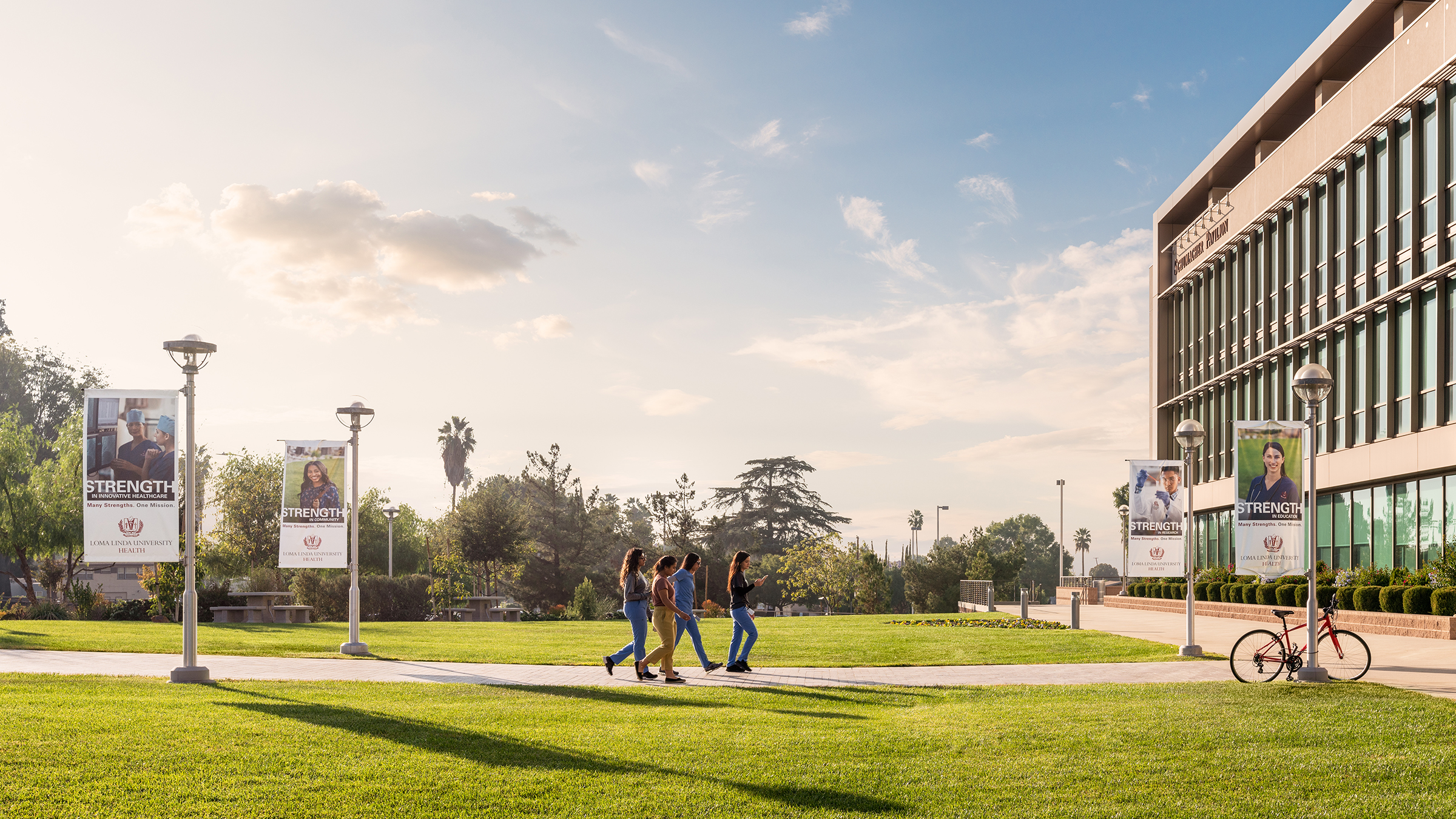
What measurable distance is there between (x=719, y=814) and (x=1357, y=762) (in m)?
5.50

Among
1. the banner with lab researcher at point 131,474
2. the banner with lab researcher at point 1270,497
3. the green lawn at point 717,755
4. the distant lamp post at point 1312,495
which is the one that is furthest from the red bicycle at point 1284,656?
the banner with lab researcher at point 131,474

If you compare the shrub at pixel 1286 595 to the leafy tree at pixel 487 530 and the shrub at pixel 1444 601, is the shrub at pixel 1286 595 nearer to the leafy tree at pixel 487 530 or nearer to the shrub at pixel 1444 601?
the shrub at pixel 1444 601

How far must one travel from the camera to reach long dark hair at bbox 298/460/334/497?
797 inches

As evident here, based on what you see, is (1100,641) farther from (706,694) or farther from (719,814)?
(719,814)

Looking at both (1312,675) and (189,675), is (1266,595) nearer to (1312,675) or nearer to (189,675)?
(1312,675)

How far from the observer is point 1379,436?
32438 millimetres

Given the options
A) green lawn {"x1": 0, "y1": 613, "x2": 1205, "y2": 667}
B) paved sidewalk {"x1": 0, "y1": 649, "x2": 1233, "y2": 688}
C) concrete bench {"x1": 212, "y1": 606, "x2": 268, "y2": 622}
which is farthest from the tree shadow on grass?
concrete bench {"x1": 212, "y1": 606, "x2": 268, "y2": 622}

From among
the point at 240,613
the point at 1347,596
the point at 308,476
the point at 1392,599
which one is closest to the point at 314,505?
the point at 308,476

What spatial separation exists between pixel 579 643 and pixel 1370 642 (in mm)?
15829

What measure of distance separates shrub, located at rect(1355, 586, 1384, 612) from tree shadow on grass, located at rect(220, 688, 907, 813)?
22.9 meters

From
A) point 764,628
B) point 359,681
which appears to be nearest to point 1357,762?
point 359,681

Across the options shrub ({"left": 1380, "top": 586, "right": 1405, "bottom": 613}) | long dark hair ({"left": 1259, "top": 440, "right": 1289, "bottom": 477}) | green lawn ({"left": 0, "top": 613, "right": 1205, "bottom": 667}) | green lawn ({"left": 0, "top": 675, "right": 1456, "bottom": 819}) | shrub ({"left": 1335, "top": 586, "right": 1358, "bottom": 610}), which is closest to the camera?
green lawn ({"left": 0, "top": 675, "right": 1456, "bottom": 819})

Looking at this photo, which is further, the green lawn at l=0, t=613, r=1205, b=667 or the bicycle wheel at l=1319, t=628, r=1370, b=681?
the green lawn at l=0, t=613, r=1205, b=667

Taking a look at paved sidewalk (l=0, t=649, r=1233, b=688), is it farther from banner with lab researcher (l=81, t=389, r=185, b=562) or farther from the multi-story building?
the multi-story building
